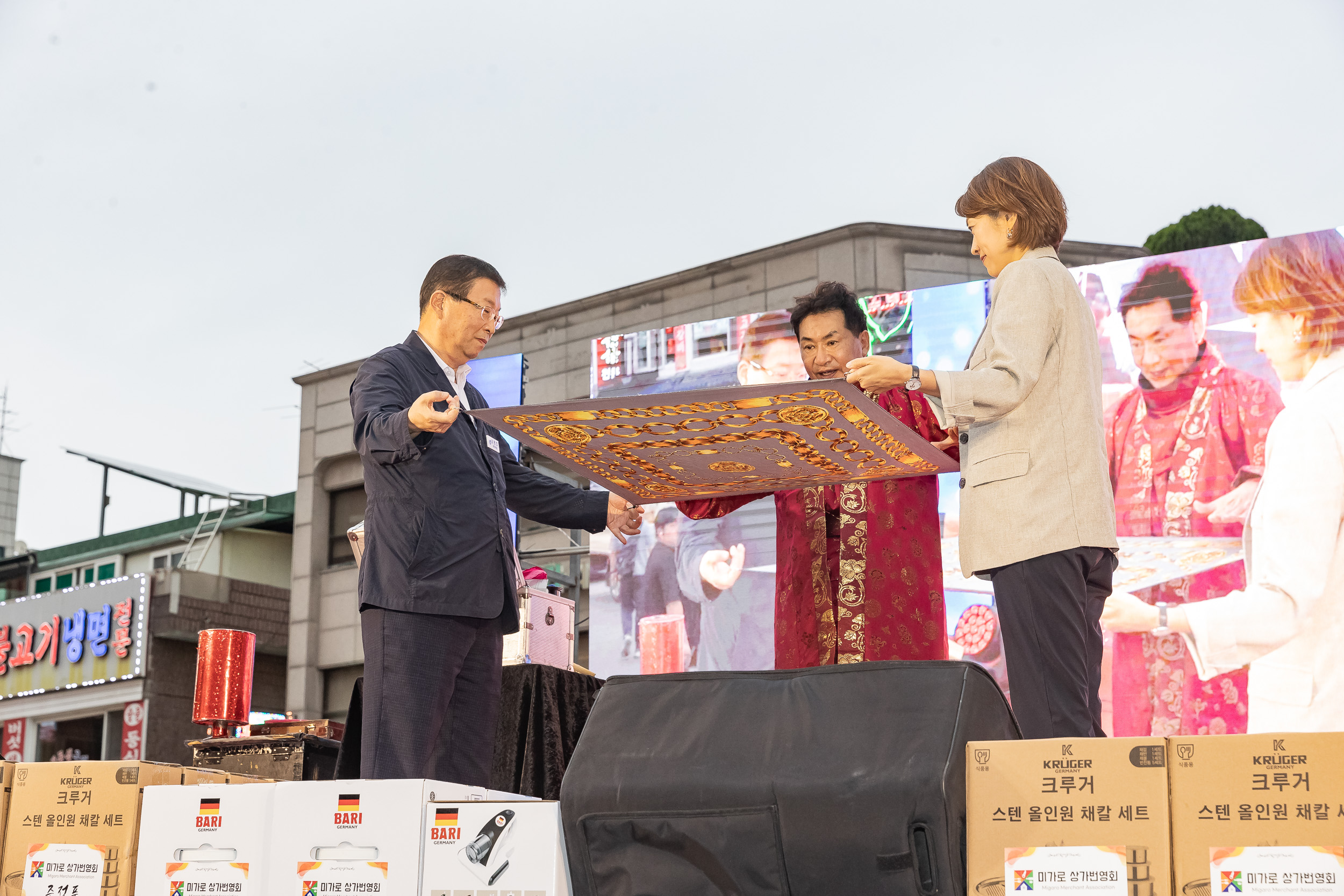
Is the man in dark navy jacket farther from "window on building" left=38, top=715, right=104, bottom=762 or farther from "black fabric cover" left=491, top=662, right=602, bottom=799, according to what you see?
"window on building" left=38, top=715, right=104, bottom=762

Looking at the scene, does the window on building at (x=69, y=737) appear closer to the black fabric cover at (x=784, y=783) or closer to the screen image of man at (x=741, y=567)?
the screen image of man at (x=741, y=567)

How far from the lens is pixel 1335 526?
5.98 metres

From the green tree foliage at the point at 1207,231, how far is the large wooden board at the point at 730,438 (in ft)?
32.7

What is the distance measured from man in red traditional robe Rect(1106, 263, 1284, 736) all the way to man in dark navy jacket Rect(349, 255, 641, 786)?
4.24m

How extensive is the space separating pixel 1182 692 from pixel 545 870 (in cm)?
500

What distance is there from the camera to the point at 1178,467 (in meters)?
6.41

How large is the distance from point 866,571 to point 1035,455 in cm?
74

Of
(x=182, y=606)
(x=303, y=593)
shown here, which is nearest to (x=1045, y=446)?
(x=303, y=593)

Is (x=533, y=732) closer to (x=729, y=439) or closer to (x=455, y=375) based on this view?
(x=455, y=375)

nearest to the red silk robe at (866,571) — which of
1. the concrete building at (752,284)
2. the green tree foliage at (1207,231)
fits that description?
the concrete building at (752,284)

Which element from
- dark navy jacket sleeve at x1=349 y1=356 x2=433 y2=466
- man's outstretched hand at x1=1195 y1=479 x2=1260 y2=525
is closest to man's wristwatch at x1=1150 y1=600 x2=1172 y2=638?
man's outstretched hand at x1=1195 y1=479 x2=1260 y2=525

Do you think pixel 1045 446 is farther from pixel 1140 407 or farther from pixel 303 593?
pixel 303 593

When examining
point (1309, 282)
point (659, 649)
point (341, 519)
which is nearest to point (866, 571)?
point (659, 649)

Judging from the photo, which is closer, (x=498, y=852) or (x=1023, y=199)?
(x=498, y=852)
